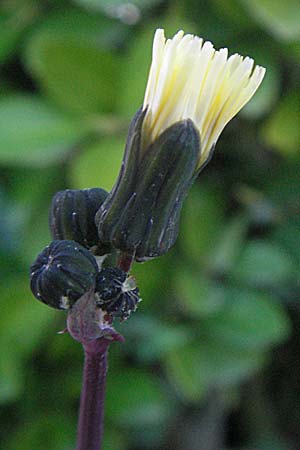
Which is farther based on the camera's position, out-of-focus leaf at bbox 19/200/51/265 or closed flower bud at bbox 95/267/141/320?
out-of-focus leaf at bbox 19/200/51/265

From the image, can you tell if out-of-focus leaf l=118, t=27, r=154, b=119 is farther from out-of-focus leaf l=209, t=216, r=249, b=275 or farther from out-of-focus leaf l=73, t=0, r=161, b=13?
out-of-focus leaf l=209, t=216, r=249, b=275

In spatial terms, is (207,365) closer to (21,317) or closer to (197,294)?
(197,294)

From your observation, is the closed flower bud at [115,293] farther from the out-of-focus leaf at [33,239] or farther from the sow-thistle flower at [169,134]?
the out-of-focus leaf at [33,239]

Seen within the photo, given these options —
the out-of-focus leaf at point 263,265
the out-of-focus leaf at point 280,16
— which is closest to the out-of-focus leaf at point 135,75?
the out-of-focus leaf at point 280,16

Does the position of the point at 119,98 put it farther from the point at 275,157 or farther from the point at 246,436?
the point at 246,436

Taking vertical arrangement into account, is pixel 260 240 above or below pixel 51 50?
below

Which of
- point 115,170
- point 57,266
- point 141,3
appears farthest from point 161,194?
point 141,3

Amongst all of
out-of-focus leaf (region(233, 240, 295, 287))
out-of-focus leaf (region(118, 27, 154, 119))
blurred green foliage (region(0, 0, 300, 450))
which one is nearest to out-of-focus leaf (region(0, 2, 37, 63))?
blurred green foliage (region(0, 0, 300, 450))

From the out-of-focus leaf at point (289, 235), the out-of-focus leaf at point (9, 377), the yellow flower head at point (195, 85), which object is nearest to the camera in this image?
the yellow flower head at point (195, 85)
